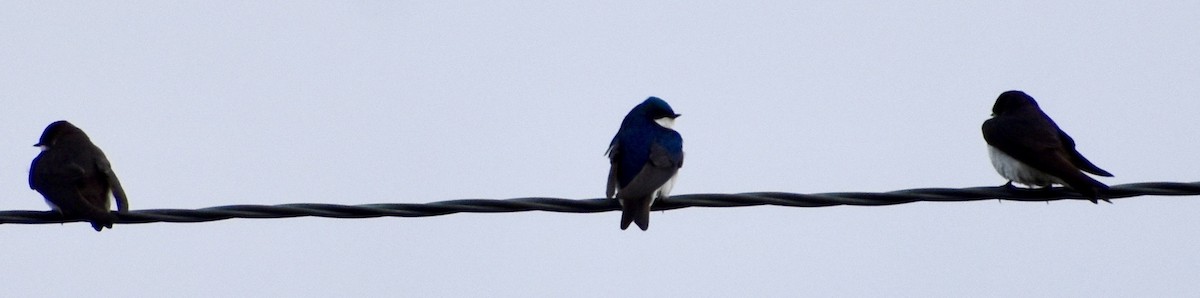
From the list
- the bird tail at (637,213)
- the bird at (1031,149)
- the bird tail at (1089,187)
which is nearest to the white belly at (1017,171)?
the bird at (1031,149)

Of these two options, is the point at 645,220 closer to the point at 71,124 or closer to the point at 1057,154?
the point at 1057,154

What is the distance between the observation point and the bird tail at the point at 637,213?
281 inches

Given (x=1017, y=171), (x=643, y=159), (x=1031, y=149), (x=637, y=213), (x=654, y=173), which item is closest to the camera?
(x=637, y=213)

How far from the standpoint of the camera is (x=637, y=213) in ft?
23.6

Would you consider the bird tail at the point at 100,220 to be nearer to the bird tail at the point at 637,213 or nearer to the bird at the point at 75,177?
the bird at the point at 75,177

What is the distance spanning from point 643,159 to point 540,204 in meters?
A: 2.16

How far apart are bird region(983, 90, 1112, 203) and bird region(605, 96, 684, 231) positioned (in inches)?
56.3

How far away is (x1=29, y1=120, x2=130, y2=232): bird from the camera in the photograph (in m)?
7.04

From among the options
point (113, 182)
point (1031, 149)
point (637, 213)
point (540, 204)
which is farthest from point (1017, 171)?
point (113, 182)

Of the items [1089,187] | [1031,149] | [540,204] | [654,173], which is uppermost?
[1031,149]

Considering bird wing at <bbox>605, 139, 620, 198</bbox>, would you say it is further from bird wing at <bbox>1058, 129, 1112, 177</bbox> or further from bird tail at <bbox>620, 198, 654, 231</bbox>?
bird wing at <bbox>1058, 129, 1112, 177</bbox>

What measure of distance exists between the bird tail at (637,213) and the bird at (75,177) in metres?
1.89

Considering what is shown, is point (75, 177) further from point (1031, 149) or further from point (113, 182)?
point (1031, 149)

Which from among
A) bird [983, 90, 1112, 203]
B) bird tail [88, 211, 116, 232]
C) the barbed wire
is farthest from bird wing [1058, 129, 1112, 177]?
bird tail [88, 211, 116, 232]
